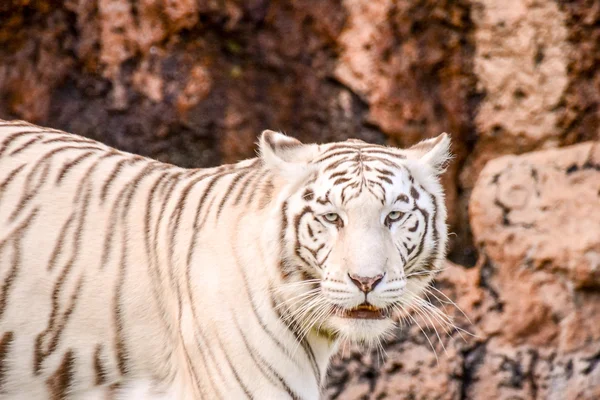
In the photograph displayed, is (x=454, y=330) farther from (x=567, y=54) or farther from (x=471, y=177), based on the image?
(x=567, y=54)

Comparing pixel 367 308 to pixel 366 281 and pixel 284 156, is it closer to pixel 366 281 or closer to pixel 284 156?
pixel 366 281

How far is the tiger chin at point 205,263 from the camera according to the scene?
2703 mm

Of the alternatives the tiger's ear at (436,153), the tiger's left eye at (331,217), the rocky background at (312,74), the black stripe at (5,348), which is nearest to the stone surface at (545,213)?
the rocky background at (312,74)

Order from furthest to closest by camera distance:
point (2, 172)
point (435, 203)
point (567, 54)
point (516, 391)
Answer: point (567, 54)
point (516, 391)
point (2, 172)
point (435, 203)

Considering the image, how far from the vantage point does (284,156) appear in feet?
9.25

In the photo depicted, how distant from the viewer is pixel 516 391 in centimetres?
388

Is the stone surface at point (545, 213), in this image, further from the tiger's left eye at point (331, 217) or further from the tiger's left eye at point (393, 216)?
the tiger's left eye at point (331, 217)

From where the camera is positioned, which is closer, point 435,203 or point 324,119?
point 435,203

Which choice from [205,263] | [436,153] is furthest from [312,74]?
[205,263]

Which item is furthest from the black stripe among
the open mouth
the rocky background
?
the rocky background

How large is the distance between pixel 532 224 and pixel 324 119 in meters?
1.24

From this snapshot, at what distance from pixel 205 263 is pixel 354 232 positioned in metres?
0.53

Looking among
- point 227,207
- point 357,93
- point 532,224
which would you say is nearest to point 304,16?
point 357,93

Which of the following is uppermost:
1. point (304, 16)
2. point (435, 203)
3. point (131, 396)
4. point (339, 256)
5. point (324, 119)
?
point (304, 16)
